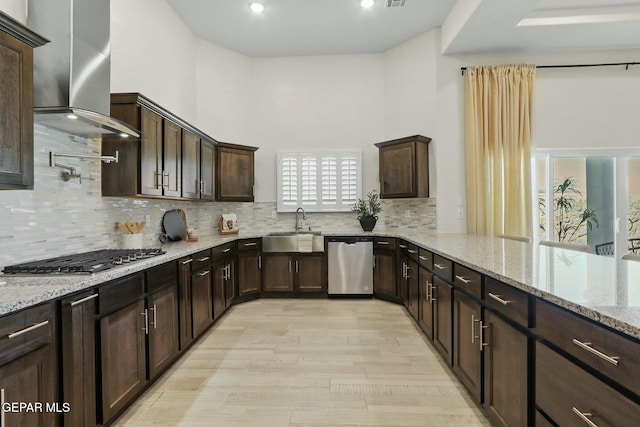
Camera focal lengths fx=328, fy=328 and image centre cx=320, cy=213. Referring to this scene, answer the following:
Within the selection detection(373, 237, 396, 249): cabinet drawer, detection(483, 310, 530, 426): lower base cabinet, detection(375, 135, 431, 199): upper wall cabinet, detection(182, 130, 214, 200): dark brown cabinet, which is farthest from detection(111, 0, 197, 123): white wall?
detection(483, 310, 530, 426): lower base cabinet

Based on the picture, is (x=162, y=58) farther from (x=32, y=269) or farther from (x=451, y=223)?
(x=451, y=223)

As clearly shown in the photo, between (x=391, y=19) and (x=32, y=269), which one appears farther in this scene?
(x=391, y=19)

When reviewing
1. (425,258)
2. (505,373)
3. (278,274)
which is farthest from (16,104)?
(278,274)

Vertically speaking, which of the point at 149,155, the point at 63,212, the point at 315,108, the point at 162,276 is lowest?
the point at 162,276

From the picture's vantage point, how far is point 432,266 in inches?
116

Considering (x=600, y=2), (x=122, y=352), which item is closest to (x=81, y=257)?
(x=122, y=352)

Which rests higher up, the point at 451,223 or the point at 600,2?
the point at 600,2

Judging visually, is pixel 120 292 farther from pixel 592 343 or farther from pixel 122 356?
pixel 592 343

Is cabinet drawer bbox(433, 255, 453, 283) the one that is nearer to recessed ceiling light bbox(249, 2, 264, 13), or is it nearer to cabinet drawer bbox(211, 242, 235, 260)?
cabinet drawer bbox(211, 242, 235, 260)

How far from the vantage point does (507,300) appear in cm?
165

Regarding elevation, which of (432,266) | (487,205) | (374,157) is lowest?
(432,266)

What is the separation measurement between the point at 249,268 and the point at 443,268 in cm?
276

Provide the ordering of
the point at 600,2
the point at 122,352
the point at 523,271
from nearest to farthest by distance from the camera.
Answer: the point at 523,271 → the point at 122,352 → the point at 600,2

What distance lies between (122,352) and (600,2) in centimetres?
562
